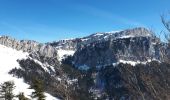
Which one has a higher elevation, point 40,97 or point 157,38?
point 157,38

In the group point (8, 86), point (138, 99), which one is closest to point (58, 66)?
point (138, 99)

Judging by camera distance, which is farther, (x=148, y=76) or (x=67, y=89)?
(x=67, y=89)

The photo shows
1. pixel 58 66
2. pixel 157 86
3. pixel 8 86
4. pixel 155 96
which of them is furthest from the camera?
pixel 8 86

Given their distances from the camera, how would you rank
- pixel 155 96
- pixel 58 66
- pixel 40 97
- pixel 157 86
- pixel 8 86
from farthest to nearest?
1. pixel 8 86
2. pixel 40 97
3. pixel 58 66
4. pixel 157 86
5. pixel 155 96

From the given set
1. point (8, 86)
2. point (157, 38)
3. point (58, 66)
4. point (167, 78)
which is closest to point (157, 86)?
point (167, 78)

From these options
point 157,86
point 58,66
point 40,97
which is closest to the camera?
point 157,86

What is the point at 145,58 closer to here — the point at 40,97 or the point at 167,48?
the point at 167,48

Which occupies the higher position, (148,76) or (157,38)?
(157,38)

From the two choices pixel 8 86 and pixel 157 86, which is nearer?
pixel 157 86

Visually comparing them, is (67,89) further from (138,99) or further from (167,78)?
(167,78)
